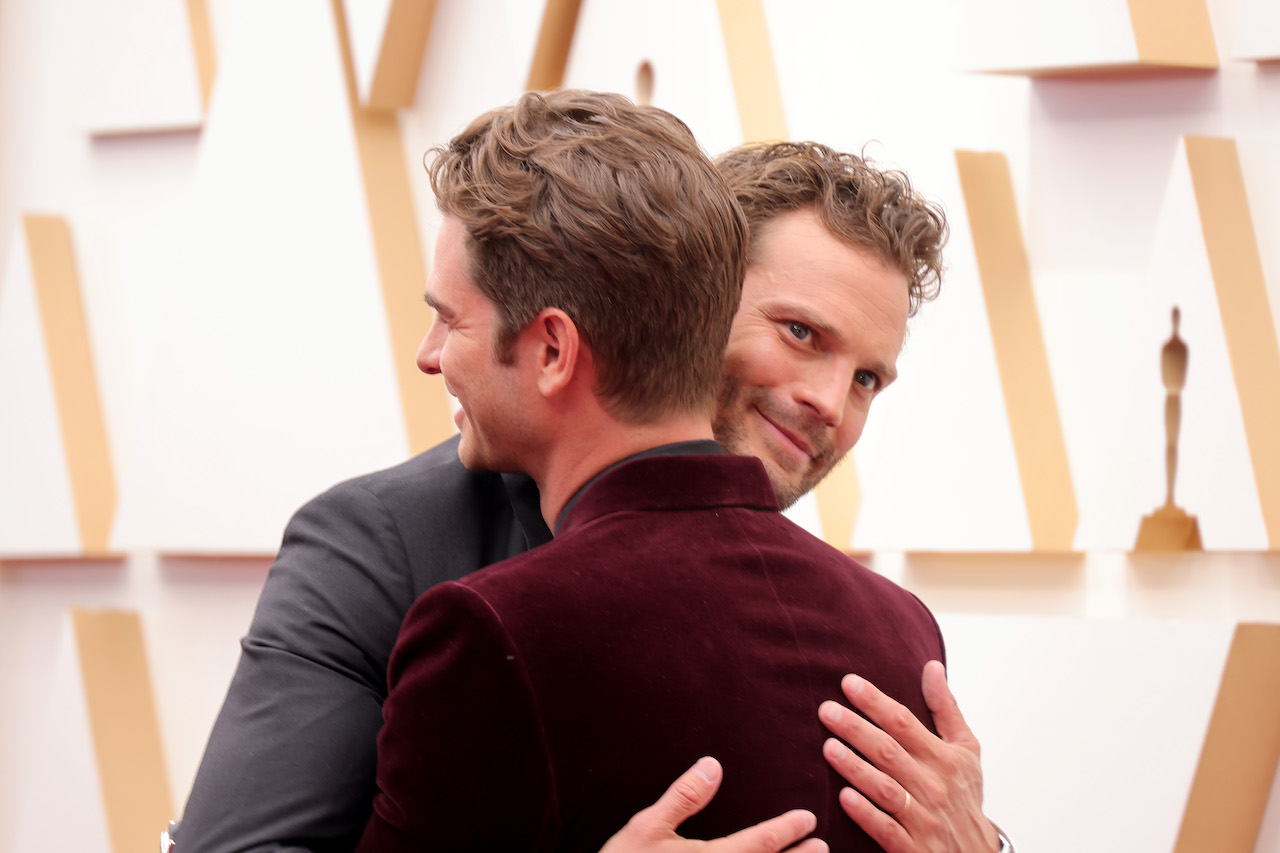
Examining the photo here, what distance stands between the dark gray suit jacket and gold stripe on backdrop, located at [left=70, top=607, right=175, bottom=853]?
1.64 meters

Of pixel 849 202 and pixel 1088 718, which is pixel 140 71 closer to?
pixel 849 202

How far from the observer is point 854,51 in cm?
200

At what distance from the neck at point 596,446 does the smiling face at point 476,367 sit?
30 millimetres

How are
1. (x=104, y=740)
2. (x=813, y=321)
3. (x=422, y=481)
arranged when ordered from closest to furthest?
(x=422, y=481)
(x=813, y=321)
(x=104, y=740)

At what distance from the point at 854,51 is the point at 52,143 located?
1.67 metres

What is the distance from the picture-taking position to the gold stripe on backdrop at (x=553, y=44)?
2125 millimetres

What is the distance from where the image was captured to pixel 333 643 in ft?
3.08


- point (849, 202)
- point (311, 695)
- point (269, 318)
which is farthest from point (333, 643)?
point (269, 318)

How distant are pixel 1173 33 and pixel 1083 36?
4.5 inches

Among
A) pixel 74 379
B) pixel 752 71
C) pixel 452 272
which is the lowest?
pixel 452 272

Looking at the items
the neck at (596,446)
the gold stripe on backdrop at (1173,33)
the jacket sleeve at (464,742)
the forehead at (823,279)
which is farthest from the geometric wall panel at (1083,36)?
the jacket sleeve at (464,742)

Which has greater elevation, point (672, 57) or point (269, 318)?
point (672, 57)

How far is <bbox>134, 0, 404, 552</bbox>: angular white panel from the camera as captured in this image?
221 centimetres

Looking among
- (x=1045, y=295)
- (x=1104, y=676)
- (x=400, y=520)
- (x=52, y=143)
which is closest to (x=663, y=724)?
(x=400, y=520)
